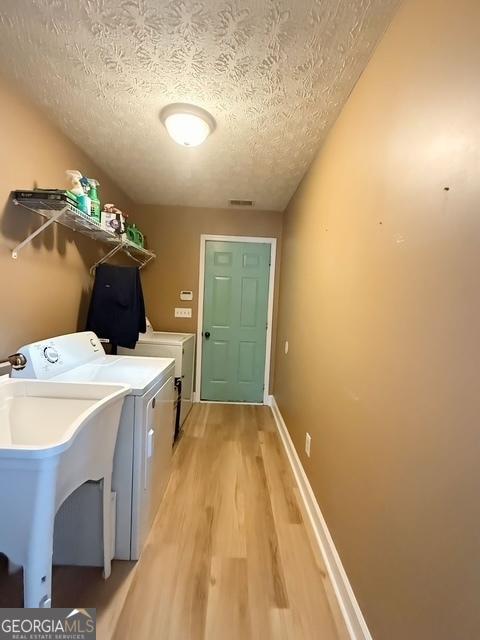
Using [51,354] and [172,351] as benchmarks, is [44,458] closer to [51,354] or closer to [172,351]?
[51,354]

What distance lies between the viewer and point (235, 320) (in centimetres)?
365

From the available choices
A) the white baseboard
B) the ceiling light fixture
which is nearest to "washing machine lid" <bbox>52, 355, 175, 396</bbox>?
the white baseboard

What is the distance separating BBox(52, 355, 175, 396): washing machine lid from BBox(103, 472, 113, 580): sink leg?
1.30ft

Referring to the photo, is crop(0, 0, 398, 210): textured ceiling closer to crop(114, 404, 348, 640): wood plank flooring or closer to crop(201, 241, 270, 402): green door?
crop(201, 241, 270, 402): green door

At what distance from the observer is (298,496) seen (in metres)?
1.98

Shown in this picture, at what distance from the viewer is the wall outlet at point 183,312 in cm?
362

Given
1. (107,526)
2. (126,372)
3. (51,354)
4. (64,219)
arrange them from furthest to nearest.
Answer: (64,219), (126,372), (51,354), (107,526)

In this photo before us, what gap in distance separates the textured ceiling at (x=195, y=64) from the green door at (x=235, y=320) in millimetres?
1459

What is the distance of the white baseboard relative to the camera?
1.11m

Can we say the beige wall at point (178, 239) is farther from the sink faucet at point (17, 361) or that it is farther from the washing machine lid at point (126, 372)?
the sink faucet at point (17, 361)

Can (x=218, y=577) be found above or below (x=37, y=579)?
below

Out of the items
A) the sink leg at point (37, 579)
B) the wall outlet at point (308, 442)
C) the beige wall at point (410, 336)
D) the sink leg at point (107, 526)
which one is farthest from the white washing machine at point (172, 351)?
the sink leg at point (37, 579)

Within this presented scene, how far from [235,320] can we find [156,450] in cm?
214

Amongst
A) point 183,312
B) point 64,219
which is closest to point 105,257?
point 64,219
